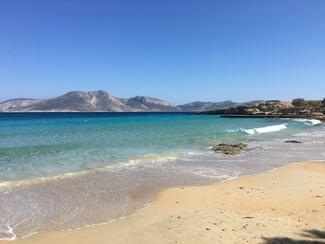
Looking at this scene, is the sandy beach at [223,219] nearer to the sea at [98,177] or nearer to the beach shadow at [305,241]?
the beach shadow at [305,241]

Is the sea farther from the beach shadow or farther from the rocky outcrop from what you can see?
the beach shadow

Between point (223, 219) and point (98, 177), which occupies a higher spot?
point (223, 219)

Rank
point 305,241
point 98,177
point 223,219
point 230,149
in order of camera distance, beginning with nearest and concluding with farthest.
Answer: point 305,241 < point 223,219 < point 98,177 < point 230,149

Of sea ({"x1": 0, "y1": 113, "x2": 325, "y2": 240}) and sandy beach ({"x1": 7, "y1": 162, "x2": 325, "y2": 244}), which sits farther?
sea ({"x1": 0, "y1": 113, "x2": 325, "y2": 240})

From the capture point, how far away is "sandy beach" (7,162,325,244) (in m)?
8.55

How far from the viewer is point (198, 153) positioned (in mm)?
25656

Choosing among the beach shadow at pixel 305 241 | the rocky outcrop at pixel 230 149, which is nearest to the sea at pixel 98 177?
the rocky outcrop at pixel 230 149

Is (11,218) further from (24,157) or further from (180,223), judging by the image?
(24,157)

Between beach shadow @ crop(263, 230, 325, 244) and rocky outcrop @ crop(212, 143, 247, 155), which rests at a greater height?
beach shadow @ crop(263, 230, 325, 244)

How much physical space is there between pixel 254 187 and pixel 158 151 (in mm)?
12891

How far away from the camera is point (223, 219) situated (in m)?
9.91

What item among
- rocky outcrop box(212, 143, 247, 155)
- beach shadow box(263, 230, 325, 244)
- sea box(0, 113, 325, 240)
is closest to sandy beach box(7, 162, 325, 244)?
beach shadow box(263, 230, 325, 244)

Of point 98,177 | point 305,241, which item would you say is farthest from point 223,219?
point 98,177

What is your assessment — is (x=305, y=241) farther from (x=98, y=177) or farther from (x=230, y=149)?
(x=230, y=149)
